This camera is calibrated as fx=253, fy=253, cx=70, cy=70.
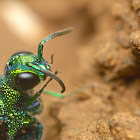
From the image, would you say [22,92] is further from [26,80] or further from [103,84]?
[103,84]

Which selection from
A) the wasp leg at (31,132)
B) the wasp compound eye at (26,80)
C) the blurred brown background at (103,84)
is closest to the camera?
the blurred brown background at (103,84)

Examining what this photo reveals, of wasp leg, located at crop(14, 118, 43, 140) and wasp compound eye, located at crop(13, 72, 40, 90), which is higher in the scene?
wasp compound eye, located at crop(13, 72, 40, 90)

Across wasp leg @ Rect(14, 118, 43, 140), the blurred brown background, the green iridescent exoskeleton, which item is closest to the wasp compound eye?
the green iridescent exoskeleton

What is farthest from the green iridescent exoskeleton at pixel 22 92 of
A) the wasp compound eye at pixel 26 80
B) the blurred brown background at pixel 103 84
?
the blurred brown background at pixel 103 84

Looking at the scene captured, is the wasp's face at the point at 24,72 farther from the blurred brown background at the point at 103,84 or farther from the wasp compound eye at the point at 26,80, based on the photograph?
the blurred brown background at the point at 103,84

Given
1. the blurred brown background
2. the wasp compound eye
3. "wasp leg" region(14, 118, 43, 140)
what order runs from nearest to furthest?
the blurred brown background → the wasp compound eye → "wasp leg" region(14, 118, 43, 140)

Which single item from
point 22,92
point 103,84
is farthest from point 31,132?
point 103,84

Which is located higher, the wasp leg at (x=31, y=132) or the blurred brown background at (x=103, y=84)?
the blurred brown background at (x=103, y=84)

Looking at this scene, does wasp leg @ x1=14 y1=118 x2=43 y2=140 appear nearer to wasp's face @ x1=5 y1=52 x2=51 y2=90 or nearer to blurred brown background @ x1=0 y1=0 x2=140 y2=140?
blurred brown background @ x1=0 y1=0 x2=140 y2=140
